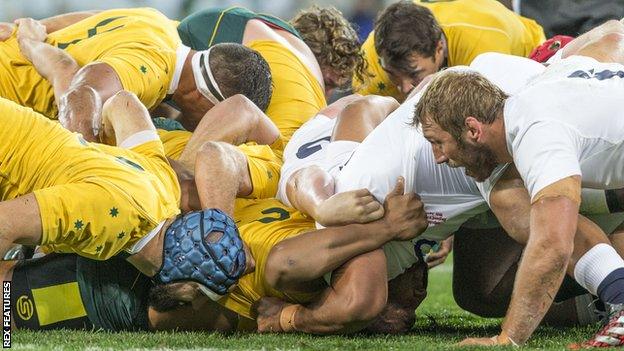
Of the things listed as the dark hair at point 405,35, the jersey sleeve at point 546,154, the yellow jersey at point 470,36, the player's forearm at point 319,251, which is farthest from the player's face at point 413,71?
the jersey sleeve at point 546,154

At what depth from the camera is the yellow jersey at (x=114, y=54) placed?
6.75 metres

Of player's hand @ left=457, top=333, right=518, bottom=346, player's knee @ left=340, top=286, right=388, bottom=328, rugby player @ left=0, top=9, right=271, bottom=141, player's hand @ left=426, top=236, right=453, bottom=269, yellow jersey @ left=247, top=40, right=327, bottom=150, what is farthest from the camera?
yellow jersey @ left=247, top=40, right=327, bottom=150

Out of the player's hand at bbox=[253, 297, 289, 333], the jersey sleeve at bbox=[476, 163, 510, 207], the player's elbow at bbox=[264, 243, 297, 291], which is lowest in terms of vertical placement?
the player's hand at bbox=[253, 297, 289, 333]

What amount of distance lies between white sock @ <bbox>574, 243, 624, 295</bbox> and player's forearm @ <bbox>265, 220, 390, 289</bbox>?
908mm

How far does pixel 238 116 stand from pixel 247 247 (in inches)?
41.7

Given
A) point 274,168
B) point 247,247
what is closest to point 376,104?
point 274,168

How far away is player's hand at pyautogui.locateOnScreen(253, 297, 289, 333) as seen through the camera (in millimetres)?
5359

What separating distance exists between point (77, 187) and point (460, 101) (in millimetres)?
1609

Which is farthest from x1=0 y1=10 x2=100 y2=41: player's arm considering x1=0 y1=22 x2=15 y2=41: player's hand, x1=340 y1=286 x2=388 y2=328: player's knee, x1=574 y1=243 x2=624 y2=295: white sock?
x1=574 y1=243 x2=624 y2=295: white sock

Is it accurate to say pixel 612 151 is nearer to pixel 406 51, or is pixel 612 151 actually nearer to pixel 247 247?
pixel 247 247

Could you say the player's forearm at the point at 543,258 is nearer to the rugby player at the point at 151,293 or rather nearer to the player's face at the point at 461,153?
the player's face at the point at 461,153

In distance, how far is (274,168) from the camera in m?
6.12

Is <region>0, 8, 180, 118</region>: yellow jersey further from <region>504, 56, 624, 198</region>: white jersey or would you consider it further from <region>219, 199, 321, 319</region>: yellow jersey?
<region>504, 56, 624, 198</region>: white jersey

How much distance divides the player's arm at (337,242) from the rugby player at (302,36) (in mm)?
2689
